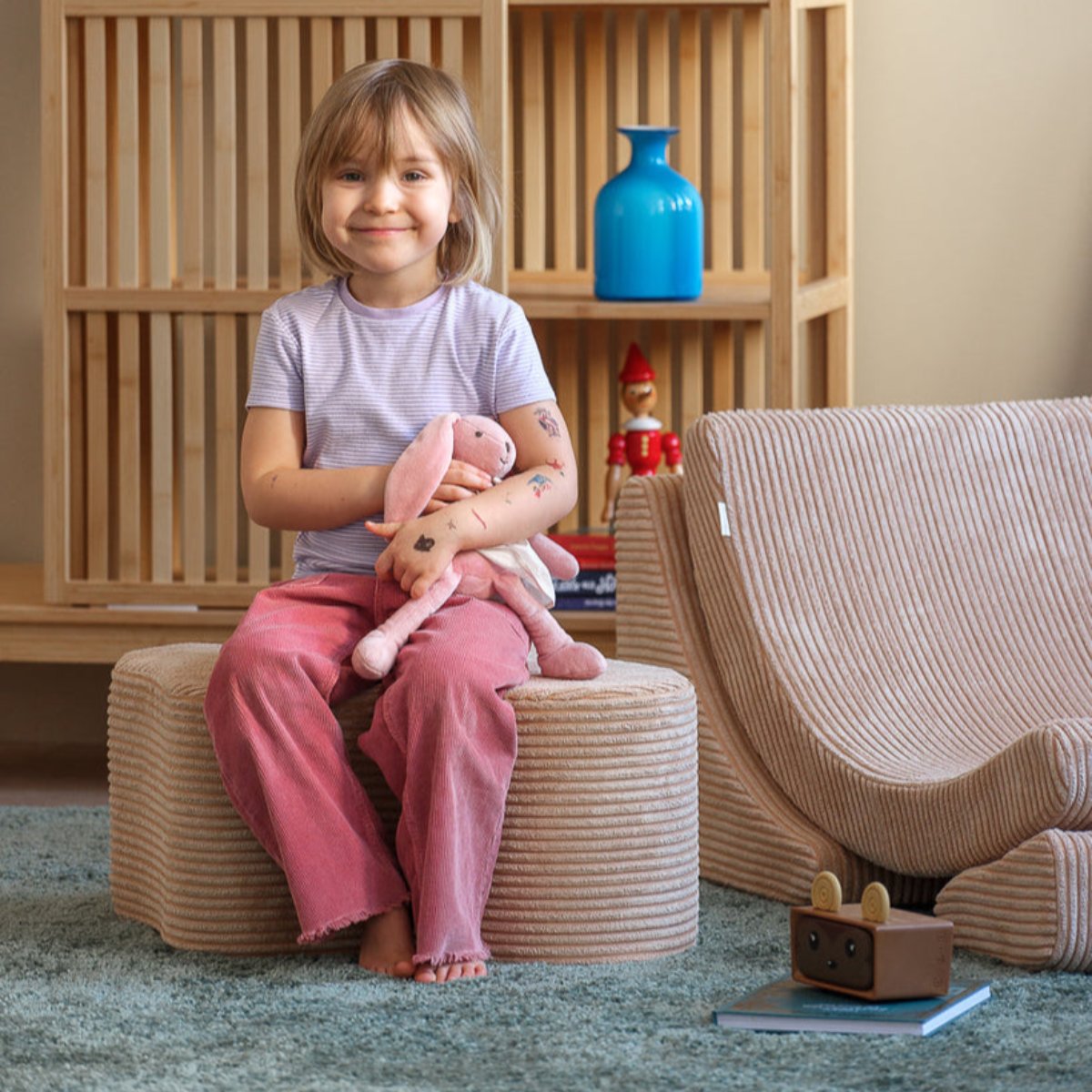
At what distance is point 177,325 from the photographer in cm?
292

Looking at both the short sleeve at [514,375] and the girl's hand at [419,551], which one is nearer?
the girl's hand at [419,551]

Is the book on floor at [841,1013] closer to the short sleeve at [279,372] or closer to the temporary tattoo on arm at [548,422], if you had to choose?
the temporary tattoo on arm at [548,422]

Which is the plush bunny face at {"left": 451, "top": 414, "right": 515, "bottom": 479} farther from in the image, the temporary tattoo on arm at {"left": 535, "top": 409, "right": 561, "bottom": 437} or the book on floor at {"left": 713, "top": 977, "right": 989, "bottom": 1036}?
the book on floor at {"left": 713, "top": 977, "right": 989, "bottom": 1036}

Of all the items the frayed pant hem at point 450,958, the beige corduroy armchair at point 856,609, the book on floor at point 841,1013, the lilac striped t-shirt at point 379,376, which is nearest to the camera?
the book on floor at point 841,1013

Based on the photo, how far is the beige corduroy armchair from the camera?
2.10 m

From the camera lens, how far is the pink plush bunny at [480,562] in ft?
6.24

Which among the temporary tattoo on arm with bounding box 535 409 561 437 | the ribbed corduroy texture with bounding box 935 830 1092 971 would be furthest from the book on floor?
the temporary tattoo on arm with bounding box 535 409 561 437

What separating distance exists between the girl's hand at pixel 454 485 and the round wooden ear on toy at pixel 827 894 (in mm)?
529

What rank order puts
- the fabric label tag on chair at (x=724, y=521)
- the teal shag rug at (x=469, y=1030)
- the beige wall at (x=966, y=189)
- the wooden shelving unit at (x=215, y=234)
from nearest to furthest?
the teal shag rug at (x=469, y=1030)
the fabric label tag on chair at (x=724, y=521)
the wooden shelving unit at (x=215, y=234)
the beige wall at (x=966, y=189)

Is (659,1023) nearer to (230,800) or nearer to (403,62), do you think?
(230,800)

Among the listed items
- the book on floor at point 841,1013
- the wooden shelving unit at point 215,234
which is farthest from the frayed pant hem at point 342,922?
the wooden shelving unit at point 215,234

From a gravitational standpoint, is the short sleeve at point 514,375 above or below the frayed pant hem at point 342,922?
above

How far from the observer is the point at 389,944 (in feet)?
5.92

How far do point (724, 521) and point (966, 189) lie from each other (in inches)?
48.6
